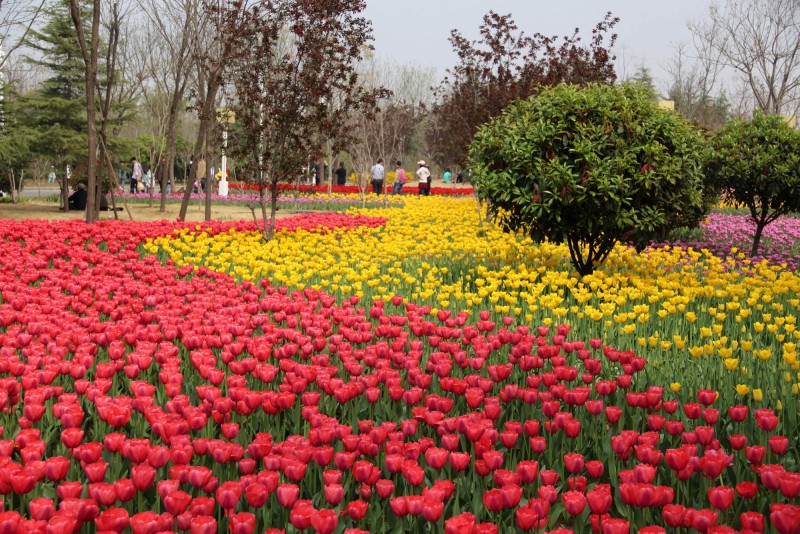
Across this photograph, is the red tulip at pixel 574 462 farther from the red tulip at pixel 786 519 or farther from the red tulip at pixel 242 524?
the red tulip at pixel 242 524

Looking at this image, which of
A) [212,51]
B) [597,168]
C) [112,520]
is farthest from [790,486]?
[212,51]

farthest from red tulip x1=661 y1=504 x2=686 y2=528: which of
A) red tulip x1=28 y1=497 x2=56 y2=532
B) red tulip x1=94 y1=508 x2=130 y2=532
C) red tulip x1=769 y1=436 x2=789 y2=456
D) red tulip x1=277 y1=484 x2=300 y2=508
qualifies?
red tulip x1=28 y1=497 x2=56 y2=532

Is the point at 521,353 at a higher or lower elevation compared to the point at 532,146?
lower

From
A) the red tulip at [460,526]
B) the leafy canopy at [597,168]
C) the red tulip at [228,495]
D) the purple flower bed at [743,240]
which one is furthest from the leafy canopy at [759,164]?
the red tulip at [228,495]

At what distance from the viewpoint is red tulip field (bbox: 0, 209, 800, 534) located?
90.7 inches

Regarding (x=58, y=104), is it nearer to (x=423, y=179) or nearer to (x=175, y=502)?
(x=423, y=179)

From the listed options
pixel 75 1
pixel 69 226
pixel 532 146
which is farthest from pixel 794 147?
pixel 75 1

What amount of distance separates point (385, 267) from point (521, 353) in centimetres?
494

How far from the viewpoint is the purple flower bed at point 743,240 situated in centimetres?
1157

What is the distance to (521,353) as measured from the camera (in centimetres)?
426

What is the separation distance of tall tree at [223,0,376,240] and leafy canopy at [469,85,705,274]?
409 centimetres

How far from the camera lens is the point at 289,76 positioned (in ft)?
39.4

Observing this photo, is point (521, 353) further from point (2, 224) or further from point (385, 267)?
point (2, 224)

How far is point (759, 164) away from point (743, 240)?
9.83 ft
